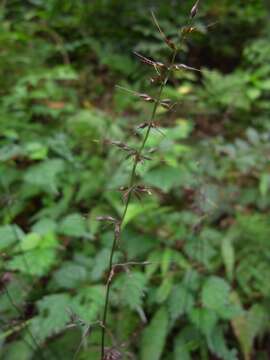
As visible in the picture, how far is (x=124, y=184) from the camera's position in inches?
104

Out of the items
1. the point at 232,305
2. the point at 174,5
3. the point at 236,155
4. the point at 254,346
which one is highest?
the point at 174,5

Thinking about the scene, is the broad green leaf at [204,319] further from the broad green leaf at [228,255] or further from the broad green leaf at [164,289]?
the broad green leaf at [228,255]

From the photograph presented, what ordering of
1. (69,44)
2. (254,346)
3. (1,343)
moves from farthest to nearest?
(69,44) → (254,346) → (1,343)

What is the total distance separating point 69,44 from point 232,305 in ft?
10.9

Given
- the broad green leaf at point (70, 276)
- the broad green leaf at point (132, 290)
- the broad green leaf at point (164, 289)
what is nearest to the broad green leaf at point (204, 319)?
the broad green leaf at point (164, 289)

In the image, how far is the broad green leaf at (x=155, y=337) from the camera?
2.11m

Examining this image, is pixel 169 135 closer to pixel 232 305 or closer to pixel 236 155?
pixel 236 155

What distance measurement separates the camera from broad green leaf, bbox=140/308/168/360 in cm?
211

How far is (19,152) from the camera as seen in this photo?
9.15 ft

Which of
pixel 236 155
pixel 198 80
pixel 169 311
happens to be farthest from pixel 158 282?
pixel 198 80

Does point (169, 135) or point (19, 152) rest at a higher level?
point (169, 135)

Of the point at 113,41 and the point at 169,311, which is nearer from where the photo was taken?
the point at 169,311

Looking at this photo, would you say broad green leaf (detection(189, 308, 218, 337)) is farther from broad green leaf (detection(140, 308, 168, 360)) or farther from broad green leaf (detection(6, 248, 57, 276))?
broad green leaf (detection(6, 248, 57, 276))

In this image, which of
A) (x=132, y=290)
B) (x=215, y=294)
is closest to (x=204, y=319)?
(x=215, y=294)
